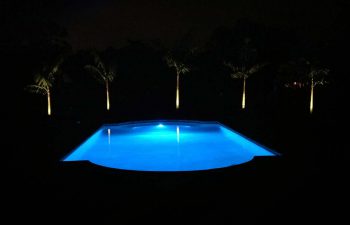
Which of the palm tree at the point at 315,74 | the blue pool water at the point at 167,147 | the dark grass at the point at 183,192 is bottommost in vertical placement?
the blue pool water at the point at 167,147

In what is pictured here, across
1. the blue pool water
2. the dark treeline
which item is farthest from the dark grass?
the dark treeline

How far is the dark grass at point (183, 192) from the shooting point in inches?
141

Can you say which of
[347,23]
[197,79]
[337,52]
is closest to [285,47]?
[337,52]

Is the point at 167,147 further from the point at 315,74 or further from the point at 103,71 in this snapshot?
the point at 103,71

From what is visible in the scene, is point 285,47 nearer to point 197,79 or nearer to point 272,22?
point 272,22

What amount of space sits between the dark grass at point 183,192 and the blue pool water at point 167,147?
1398 mm

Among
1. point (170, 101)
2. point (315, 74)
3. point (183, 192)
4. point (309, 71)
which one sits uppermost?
point (309, 71)

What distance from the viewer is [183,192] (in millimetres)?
4219

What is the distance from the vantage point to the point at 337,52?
13406 millimetres

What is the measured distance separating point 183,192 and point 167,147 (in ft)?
16.4

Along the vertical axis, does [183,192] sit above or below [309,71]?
below

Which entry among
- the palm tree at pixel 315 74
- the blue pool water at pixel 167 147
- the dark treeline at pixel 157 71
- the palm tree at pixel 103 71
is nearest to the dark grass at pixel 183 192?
the blue pool water at pixel 167 147

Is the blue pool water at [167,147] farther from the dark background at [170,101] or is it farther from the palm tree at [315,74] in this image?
the palm tree at [315,74]

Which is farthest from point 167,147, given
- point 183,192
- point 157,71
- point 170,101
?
point 157,71
